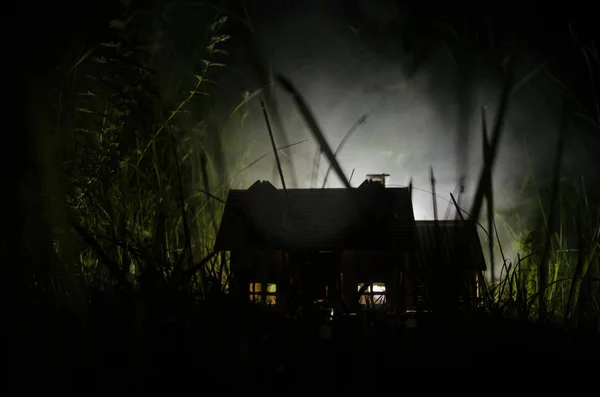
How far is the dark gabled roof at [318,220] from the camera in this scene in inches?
94.7

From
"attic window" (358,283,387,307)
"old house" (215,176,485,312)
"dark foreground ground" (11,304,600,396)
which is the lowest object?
"dark foreground ground" (11,304,600,396)

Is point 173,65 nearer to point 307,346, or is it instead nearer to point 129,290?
point 129,290

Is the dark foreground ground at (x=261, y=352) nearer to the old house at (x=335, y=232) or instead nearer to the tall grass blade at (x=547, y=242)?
the tall grass blade at (x=547, y=242)

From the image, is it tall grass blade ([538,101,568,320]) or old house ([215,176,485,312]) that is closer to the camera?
tall grass blade ([538,101,568,320])

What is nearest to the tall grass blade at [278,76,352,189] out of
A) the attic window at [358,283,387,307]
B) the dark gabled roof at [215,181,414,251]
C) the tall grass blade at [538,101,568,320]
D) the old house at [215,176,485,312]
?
the attic window at [358,283,387,307]

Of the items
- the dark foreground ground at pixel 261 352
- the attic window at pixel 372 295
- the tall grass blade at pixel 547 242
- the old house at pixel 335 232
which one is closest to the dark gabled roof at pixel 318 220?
the old house at pixel 335 232

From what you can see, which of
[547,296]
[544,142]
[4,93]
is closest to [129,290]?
[4,93]

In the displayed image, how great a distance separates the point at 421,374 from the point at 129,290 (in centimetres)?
57

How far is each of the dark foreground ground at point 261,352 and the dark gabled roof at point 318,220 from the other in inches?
55.3

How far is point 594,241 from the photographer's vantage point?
1.29 meters

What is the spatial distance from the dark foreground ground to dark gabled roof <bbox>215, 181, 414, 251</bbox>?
140 centimetres

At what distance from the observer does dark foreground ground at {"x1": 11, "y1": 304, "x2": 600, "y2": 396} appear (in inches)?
27.3

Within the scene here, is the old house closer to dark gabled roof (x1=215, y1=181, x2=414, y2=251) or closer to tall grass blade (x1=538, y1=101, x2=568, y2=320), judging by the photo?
dark gabled roof (x1=215, y1=181, x2=414, y2=251)

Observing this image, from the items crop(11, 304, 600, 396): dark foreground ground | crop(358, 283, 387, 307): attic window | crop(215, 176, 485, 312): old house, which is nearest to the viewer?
crop(11, 304, 600, 396): dark foreground ground
